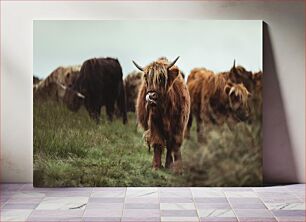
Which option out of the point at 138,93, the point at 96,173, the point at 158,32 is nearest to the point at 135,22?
the point at 158,32

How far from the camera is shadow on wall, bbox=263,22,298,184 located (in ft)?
20.7

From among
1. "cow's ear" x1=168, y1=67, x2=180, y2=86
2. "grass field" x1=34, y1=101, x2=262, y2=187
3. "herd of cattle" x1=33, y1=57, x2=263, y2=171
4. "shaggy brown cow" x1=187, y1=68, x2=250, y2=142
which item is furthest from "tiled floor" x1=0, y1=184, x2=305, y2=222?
"cow's ear" x1=168, y1=67, x2=180, y2=86

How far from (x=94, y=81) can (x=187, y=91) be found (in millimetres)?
906

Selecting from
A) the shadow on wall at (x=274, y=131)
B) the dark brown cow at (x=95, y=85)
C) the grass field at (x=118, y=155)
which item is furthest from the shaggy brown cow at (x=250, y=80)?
the dark brown cow at (x=95, y=85)

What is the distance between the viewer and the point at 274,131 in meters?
6.36

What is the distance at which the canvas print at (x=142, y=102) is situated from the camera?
20.3ft

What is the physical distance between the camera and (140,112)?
6199mm

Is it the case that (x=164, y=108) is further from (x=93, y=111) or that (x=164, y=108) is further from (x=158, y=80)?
Answer: (x=93, y=111)

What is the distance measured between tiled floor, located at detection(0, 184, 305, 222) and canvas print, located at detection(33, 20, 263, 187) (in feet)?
0.74

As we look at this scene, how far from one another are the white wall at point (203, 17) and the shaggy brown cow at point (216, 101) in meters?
0.28

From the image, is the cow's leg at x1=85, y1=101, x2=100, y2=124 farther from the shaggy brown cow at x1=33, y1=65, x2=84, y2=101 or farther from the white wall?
the white wall

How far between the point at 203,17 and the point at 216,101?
0.83 metres

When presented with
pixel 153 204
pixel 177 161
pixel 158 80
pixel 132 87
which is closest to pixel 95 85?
pixel 132 87

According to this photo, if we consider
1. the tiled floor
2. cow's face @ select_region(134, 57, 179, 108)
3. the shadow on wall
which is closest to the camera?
the tiled floor
